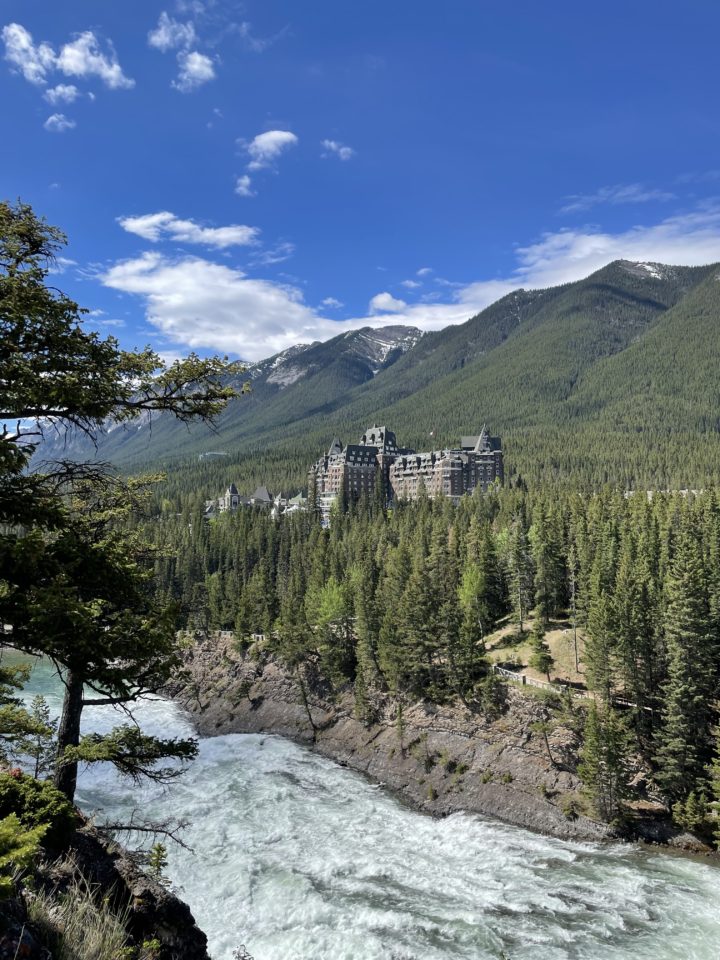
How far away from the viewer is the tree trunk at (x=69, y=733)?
1494 centimetres

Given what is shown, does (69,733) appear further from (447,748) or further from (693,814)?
(447,748)

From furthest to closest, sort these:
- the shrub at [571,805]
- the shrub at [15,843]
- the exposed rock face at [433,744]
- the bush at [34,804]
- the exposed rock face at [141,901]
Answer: the exposed rock face at [433,744]
the shrub at [571,805]
the exposed rock face at [141,901]
the bush at [34,804]
the shrub at [15,843]

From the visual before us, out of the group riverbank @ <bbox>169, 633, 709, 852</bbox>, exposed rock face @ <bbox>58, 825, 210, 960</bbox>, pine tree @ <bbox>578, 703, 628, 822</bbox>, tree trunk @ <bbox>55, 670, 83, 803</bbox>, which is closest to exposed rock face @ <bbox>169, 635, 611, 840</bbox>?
riverbank @ <bbox>169, 633, 709, 852</bbox>

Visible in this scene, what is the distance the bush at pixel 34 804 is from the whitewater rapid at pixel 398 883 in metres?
17.6

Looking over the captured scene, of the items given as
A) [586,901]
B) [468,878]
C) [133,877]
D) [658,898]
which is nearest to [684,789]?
[658,898]

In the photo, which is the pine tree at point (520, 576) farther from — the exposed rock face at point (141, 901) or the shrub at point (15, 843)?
the shrub at point (15, 843)

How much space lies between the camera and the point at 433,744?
55.8 meters

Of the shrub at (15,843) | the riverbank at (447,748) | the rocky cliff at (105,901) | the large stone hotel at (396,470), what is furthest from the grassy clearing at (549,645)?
the large stone hotel at (396,470)

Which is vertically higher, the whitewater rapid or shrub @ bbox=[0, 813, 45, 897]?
shrub @ bbox=[0, 813, 45, 897]

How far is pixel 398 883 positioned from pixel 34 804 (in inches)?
1221

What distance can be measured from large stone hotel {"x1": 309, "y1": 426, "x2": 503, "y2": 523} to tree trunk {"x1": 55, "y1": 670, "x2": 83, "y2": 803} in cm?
14738

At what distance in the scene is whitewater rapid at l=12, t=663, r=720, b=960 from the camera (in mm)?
28859

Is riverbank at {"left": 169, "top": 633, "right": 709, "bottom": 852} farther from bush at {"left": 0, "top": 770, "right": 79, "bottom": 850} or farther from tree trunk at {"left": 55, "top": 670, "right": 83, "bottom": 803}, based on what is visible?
bush at {"left": 0, "top": 770, "right": 79, "bottom": 850}

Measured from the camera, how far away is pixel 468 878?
3578cm
